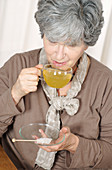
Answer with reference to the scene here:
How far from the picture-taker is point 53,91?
1.83 meters

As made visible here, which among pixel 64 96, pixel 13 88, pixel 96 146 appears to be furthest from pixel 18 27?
pixel 96 146

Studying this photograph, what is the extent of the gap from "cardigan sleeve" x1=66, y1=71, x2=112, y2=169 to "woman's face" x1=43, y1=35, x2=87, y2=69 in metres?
0.39

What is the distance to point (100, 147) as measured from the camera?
1.79 m

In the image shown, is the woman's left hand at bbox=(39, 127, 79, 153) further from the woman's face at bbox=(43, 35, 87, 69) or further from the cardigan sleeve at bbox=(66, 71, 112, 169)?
the woman's face at bbox=(43, 35, 87, 69)

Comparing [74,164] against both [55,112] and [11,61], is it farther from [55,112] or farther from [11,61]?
[11,61]

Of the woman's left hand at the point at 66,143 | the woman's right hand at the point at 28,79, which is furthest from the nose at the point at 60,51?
the woman's left hand at the point at 66,143

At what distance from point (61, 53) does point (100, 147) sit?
0.68m

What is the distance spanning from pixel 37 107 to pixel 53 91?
0.15 metres

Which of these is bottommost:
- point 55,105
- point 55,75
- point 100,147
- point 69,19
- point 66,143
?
point 100,147

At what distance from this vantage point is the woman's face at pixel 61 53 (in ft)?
5.22

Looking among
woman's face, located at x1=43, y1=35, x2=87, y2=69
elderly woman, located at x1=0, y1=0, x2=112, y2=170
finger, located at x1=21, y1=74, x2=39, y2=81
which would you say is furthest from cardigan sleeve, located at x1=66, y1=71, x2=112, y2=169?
finger, located at x1=21, y1=74, x2=39, y2=81

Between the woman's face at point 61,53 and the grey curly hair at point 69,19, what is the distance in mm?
42

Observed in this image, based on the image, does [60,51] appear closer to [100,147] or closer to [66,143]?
[66,143]

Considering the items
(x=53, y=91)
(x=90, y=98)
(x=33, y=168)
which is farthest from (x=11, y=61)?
(x=33, y=168)
